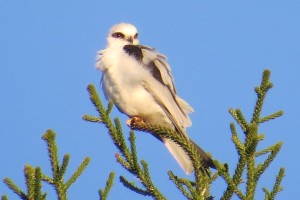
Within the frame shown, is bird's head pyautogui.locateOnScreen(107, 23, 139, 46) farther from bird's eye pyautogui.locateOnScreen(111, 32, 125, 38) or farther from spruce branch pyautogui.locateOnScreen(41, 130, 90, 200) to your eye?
Answer: spruce branch pyautogui.locateOnScreen(41, 130, 90, 200)

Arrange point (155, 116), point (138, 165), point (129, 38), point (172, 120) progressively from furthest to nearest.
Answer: point (129, 38), point (155, 116), point (172, 120), point (138, 165)

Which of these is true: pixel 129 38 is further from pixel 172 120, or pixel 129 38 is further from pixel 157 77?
pixel 172 120

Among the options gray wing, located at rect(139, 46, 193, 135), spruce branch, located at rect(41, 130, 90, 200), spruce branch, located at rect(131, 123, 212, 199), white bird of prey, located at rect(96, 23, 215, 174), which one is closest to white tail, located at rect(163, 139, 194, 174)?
white bird of prey, located at rect(96, 23, 215, 174)

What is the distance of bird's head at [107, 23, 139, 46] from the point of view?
6391 millimetres

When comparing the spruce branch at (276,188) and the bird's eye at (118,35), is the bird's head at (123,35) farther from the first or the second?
the spruce branch at (276,188)

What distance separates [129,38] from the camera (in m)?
6.45

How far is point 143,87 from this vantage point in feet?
17.7

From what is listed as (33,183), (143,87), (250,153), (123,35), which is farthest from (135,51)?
(33,183)

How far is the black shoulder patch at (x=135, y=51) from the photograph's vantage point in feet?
18.0

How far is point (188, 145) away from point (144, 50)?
2727mm

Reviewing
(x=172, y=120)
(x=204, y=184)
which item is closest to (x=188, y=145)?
(x=204, y=184)

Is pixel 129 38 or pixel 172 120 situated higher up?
pixel 129 38

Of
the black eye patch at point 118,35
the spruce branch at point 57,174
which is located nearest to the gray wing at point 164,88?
the black eye patch at point 118,35

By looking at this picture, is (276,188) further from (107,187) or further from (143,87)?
(143,87)
